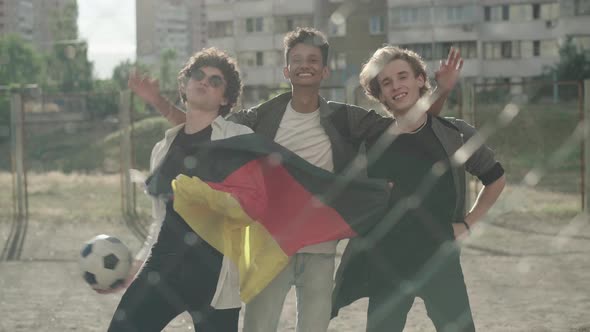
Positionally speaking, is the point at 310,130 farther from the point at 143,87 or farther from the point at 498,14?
the point at 498,14

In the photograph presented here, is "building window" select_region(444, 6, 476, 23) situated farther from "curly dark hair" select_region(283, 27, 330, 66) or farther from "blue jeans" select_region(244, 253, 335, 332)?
"blue jeans" select_region(244, 253, 335, 332)

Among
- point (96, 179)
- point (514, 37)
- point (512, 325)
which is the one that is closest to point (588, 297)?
point (512, 325)

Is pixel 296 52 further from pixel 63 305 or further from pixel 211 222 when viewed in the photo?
pixel 63 305

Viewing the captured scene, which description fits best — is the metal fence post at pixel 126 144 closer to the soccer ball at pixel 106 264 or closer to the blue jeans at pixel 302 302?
the soccer ball at pixel 106 264

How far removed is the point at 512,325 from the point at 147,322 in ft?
12.1

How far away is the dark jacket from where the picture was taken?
14.0 feet

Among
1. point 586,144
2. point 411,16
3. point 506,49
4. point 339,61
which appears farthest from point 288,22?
point 586,144

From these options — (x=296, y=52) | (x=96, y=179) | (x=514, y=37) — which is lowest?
(x=96, y=179)

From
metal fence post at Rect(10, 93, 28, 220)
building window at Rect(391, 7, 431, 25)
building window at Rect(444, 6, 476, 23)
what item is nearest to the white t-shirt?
metal fence post at Rect(10, 93, 28, 220)

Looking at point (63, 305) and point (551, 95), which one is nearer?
point (63, 305)

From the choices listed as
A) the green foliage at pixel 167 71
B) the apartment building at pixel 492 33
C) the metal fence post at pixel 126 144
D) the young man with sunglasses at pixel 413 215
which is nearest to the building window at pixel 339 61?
the apartment building at pixel 492 33

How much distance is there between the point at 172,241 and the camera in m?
3.96

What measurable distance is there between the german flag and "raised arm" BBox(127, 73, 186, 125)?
48 centimetres

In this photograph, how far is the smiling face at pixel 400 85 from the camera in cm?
431
